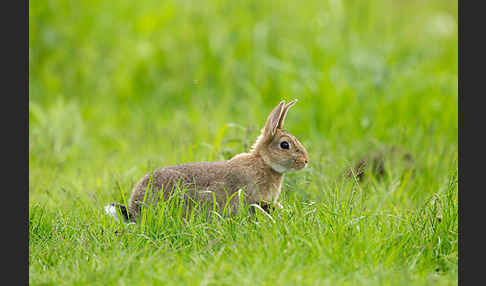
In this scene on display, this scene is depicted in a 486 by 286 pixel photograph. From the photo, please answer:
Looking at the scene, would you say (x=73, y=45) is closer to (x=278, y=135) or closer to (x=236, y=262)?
(x=278, y=135)

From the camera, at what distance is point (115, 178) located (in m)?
5.79

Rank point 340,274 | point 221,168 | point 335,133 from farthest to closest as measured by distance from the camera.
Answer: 1. point 335,133
2. point 221,168
3. point 340,274

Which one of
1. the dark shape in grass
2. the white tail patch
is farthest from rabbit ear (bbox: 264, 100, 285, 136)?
the dark shape in grass

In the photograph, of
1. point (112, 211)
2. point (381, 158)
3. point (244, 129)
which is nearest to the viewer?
point (112, 211)

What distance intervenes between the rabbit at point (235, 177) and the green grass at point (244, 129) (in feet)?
0.79

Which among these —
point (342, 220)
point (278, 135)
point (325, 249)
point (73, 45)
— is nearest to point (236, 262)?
point (325, 249)

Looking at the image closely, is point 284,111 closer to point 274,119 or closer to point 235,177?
point 274,119

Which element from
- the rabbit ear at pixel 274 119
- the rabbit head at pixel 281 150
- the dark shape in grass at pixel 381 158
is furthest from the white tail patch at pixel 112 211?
the dark shape in grass at pixel 381 158

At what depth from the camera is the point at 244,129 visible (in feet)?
19.8

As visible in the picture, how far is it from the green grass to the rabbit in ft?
0.79

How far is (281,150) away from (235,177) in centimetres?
48

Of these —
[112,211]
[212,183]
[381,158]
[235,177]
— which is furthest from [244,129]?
[112,211]

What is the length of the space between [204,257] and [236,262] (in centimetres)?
28

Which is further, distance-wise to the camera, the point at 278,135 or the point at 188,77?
the point at 188,77
